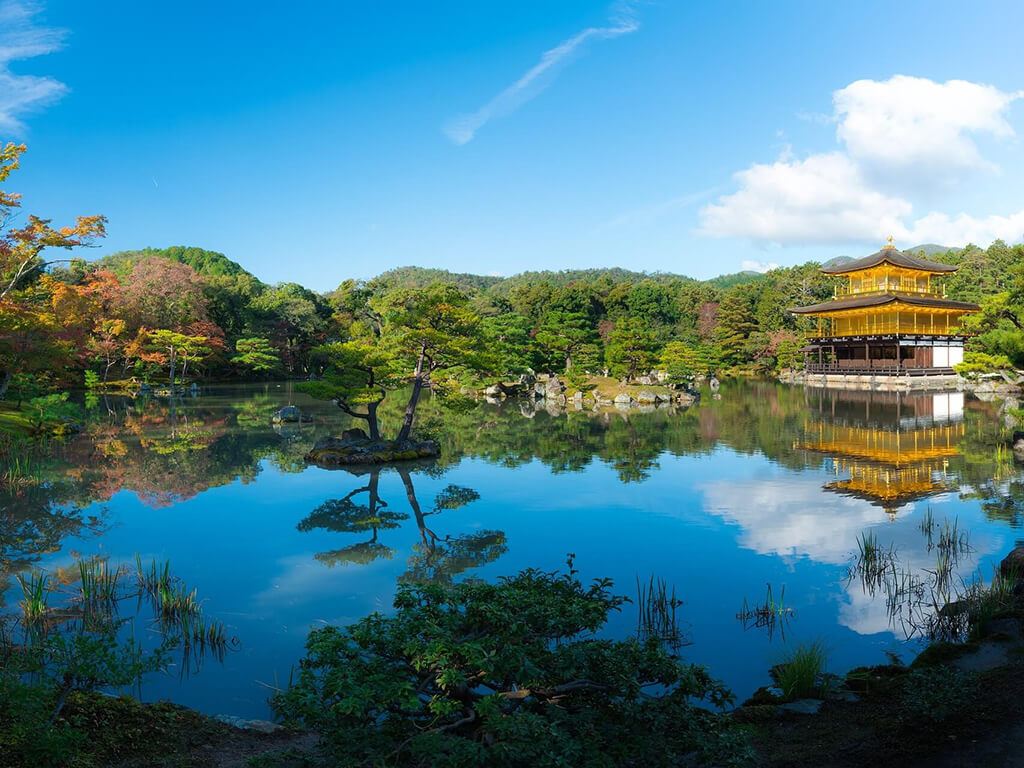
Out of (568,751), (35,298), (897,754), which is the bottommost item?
(897,754)

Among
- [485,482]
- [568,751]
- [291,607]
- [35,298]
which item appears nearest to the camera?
[568,751]

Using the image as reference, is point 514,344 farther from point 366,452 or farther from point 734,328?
point 366,452

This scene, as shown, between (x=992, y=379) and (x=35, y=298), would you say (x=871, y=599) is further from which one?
(x=992, y=379)

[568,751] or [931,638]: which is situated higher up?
[568,751]

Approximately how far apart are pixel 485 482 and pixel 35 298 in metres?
21.4

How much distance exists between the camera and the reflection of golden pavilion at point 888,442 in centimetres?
1238

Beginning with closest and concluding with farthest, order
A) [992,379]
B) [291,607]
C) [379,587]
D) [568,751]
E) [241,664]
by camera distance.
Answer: [568,751] < [241,664] < [291,607] < [379,587] < [992,379]

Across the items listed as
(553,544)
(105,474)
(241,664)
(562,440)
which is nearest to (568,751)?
(241,664)

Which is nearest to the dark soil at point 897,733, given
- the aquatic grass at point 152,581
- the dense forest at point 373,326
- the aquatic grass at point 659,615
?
the aquatic grass at point 659,615

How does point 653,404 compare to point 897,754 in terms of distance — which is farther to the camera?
point 653,404

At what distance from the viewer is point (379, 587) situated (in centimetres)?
752

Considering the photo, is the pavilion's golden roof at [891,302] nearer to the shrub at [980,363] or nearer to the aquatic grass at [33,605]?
the shrub at [980,363]

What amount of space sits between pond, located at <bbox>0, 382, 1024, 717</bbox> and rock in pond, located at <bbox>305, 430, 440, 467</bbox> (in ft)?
2.27

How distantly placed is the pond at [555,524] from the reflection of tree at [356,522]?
0.16 ft
